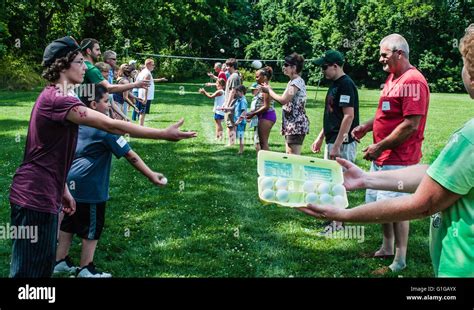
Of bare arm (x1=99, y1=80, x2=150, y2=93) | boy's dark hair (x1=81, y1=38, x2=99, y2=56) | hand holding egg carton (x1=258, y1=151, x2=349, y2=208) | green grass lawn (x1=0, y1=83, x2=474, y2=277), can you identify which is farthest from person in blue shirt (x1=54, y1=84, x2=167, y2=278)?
hand holding egg carton (x1=258, y1=151, x2=349, y2=208)

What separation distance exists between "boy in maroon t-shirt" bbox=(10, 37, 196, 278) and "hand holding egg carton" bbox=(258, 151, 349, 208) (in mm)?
804

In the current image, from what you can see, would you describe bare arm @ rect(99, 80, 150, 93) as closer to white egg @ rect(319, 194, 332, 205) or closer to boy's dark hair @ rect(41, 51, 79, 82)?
boy's dark hair @ rect(41, 51, 79, 82)

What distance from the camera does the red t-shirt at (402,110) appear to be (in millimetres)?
5117

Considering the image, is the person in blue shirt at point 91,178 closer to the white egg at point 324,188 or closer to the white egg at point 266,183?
the white egg at point 266,183

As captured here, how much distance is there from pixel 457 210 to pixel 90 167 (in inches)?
133

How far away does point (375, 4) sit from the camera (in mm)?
53750

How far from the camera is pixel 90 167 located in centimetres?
484

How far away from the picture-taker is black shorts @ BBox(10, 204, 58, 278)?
3.52 metres

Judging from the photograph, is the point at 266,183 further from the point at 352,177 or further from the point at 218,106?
the point at 218,106

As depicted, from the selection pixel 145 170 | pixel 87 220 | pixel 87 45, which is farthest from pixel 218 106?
pixel 145 170

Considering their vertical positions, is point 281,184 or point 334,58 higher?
point 334,58

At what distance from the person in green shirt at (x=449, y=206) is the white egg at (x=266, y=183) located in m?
0.29

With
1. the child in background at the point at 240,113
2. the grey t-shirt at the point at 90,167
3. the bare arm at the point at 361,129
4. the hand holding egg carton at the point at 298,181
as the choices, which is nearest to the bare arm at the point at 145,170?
the grey t-shirt at the point at 90,167

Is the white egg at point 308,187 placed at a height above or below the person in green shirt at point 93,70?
below
